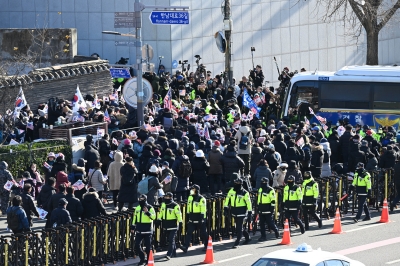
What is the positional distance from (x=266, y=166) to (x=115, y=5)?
68.1ft

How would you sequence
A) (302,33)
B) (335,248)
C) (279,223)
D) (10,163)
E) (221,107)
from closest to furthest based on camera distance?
(335,248) < (279,223) < (10,163) < (221,107) < (302,33)

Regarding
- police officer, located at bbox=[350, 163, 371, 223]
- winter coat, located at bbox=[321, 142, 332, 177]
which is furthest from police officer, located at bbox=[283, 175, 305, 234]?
winter coat, located at bbox=[321, 142, 332, 177]

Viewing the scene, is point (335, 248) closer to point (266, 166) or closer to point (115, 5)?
point (266, 166)

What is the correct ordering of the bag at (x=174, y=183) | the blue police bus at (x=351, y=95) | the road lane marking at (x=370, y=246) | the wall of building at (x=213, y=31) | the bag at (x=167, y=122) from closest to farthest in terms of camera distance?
the road lane marking at (x=370, y=246), the bag at (x=174, y=183), the bag at (x=167, y=122), the blue police bus at (x=351, y=95), the wall of building at (x=213, y=31)

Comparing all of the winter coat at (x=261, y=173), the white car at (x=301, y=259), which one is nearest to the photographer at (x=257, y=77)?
the winter coat at (x=261, y=173)

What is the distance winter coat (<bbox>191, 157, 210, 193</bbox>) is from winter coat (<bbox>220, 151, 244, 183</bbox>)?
454 mm

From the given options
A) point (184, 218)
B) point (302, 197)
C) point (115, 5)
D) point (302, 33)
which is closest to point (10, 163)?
point (184, 218)

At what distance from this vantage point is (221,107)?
3403 centimetres

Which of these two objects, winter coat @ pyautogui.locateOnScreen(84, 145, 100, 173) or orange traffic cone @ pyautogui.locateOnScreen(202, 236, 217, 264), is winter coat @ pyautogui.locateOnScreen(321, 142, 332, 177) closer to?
winter coat @ pyautogui.locateOnScreen(84, 145, 100, 173)

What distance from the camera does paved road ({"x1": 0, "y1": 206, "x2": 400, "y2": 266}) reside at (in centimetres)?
2083

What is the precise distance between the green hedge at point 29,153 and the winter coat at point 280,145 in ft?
18.2

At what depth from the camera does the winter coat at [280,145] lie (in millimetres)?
26975

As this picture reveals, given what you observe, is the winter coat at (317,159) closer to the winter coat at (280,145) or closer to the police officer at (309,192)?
the winter coat at (280,145)

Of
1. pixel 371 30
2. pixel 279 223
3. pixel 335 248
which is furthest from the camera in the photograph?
pixel 371 30
